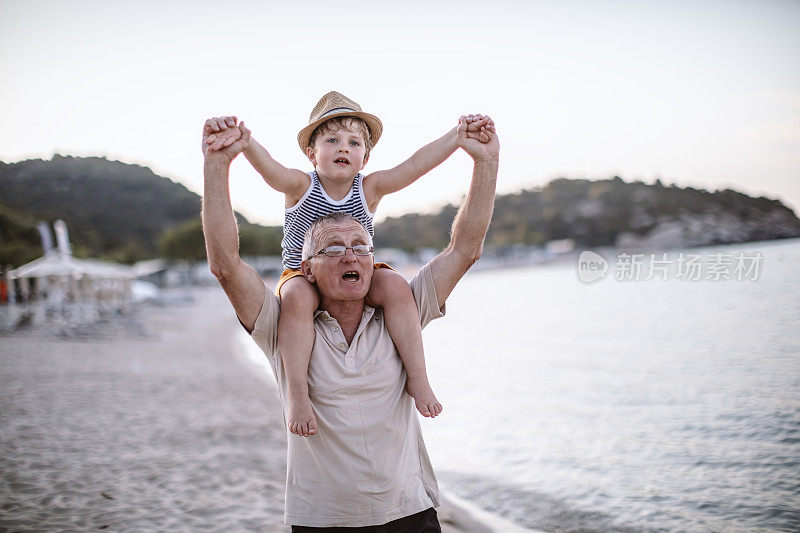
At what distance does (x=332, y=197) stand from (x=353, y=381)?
2.77 feet

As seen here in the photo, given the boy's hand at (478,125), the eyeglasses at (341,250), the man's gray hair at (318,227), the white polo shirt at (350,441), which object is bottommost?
the white polo shirt at (350,441)

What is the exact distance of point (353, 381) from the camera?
2004 mm

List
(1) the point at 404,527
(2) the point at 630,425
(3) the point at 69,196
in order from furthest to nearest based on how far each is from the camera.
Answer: (2) the point at 630,425 < (3) the point at 69,196 < (1) the point at 404,527

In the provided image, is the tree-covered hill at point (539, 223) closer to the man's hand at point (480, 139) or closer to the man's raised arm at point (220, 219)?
the man's raised arm at point (220, 219)

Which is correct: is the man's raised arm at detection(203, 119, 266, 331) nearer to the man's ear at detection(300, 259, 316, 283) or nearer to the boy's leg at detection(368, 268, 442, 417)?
the man's ear at detection(300, 259, 316, 283)

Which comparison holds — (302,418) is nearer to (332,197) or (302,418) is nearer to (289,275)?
(289,275)

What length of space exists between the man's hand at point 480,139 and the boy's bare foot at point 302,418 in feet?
3.59

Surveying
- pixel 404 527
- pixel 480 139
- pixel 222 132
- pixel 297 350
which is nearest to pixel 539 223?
pixel 480 139

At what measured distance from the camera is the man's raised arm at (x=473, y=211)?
207 cm

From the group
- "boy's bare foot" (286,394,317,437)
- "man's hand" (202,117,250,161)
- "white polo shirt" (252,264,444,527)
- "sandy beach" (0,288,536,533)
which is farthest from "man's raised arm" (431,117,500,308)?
"sandy beach" (0,288,536,533)

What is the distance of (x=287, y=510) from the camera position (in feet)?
6.59

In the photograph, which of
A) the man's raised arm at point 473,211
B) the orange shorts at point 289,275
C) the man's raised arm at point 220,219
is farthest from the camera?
the orange shorts at point 289,275

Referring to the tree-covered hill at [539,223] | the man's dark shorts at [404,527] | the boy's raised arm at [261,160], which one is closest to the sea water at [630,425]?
the man's dark shorts at [404,527]

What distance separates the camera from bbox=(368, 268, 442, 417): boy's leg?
2.09 metres
